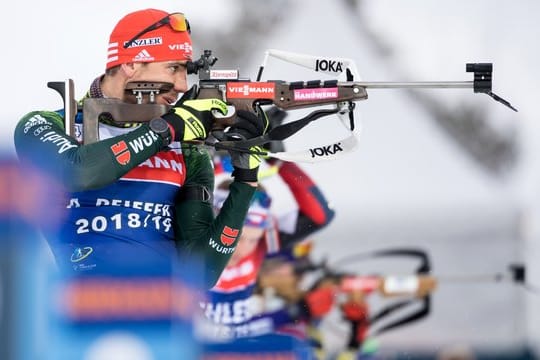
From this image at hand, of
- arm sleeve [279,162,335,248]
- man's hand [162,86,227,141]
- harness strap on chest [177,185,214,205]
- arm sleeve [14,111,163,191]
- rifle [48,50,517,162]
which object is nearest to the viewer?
arm sleeve [14,111,163,191]

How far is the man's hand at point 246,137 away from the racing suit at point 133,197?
40 mm

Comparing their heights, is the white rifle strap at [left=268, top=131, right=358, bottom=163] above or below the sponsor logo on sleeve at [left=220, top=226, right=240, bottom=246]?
above

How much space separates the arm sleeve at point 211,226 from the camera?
365cm

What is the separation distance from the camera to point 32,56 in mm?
8062

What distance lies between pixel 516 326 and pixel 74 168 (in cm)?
646

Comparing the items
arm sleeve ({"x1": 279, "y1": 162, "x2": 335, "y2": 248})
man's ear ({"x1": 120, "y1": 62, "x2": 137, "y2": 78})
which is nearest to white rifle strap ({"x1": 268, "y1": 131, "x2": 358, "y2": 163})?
man's ear ({"x1": 120, "y1": 62, "x2": 137, "y2": 78})

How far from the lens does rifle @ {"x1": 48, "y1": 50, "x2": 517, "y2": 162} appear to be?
363 centimetres

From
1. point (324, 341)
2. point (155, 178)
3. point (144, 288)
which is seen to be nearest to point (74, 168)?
point (155, 178)

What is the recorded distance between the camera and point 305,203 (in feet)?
21.5

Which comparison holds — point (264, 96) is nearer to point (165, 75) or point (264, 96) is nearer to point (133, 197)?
point (165, 75)

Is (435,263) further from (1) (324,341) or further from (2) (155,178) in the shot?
(2) (155,178)

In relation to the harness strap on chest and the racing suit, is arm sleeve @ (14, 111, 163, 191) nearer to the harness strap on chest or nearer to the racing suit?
the racing suit

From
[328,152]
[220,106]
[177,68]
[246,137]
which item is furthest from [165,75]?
[328,152]

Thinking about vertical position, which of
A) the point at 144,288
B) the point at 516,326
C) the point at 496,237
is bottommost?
the point at 516,326
